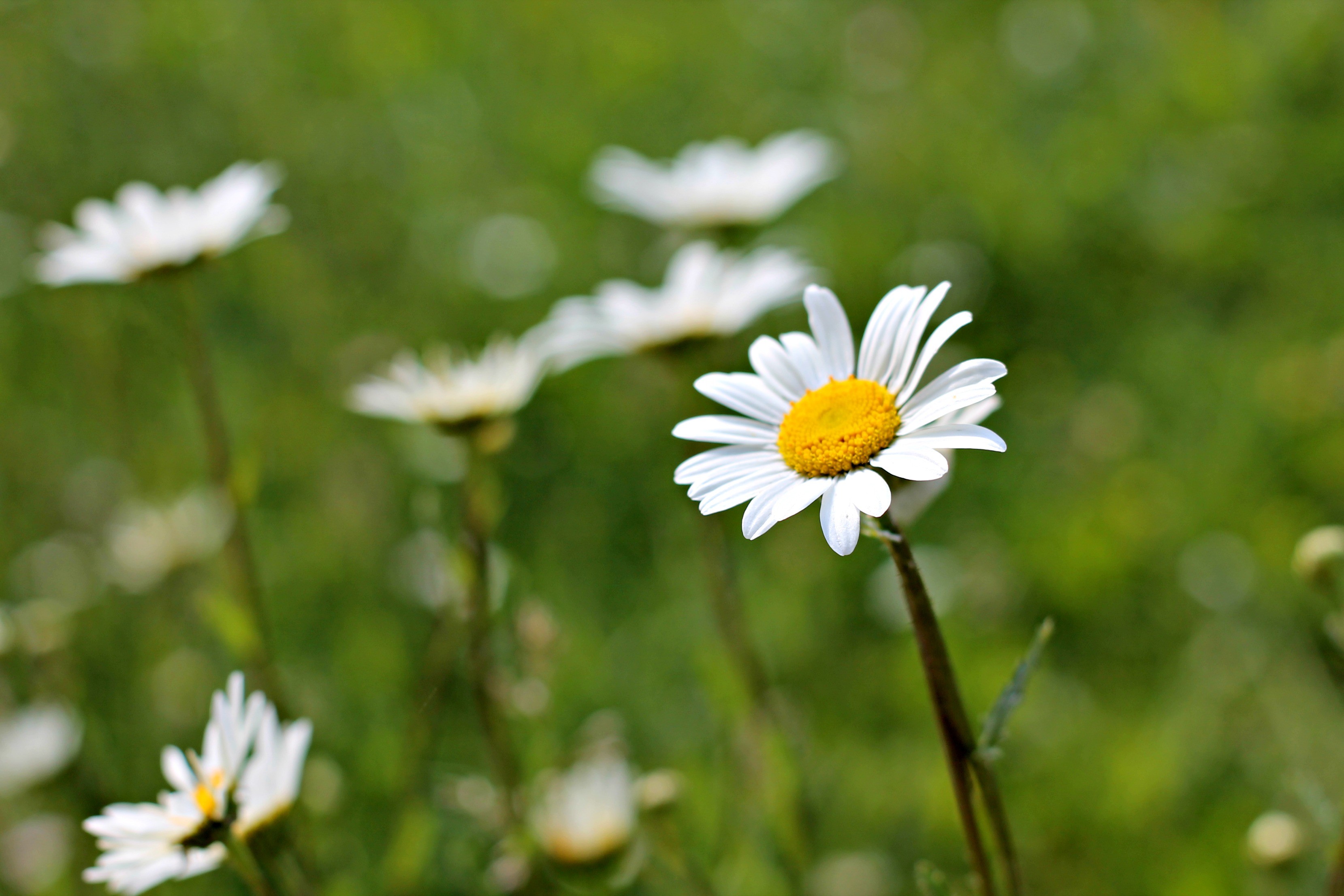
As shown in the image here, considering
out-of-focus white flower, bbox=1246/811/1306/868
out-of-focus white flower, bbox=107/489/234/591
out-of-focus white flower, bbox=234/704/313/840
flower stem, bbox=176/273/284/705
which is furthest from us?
out-of-focus white flower, bbox=107/489/234/591

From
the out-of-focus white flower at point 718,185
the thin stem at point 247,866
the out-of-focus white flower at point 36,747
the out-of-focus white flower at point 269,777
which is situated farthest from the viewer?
the out-of-focus white flower at point 718,185

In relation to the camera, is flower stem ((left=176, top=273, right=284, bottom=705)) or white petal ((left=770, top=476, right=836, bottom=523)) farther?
flower stem ((left=176, top=273, right=284, bottom=705))

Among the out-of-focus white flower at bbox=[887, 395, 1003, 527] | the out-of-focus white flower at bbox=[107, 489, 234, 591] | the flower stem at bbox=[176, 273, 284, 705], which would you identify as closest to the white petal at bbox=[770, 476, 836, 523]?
the out-of-focus white flower at bbox=[887, 395, 1003, 527]

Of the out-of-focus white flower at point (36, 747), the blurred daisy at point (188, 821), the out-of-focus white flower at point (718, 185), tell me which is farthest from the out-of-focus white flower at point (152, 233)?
the blurred daisy at point (188, 821)

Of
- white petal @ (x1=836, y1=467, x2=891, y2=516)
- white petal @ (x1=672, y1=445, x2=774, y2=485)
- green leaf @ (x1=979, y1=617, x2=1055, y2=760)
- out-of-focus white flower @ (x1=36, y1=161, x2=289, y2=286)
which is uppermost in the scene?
out-of-focus white flower @ (x1=36, y1=161, x2=289, y2=286)

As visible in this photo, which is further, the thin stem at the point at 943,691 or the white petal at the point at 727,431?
the white petal at the point at 727,431

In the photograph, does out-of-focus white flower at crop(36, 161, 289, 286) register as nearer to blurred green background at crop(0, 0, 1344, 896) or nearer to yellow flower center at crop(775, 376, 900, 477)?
blurred green background at crop(0, 0, 1344, 896)

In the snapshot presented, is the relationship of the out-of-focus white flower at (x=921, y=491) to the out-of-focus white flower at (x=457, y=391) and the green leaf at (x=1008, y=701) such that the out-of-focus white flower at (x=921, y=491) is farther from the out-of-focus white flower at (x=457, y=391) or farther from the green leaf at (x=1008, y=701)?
the out-of-focus white flower at (x=457, y=391)
